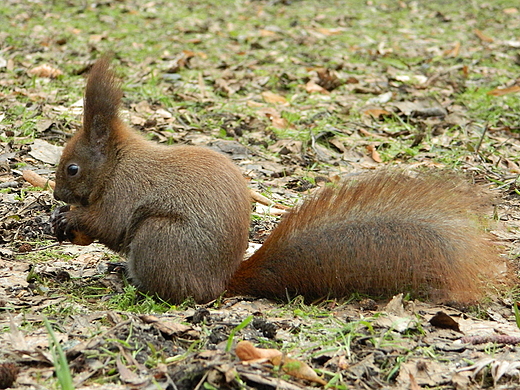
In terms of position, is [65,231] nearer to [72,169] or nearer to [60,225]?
[60,225]

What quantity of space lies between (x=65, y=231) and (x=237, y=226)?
92 centimetres

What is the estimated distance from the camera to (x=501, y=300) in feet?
10.4

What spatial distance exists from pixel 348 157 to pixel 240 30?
183 inches

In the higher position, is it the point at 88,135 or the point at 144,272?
the point at 88,135

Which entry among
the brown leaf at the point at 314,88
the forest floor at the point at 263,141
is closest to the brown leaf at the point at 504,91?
the forest floor at the point at 263,141

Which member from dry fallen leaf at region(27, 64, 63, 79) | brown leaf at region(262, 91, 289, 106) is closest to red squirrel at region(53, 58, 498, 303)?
brown leaf at region(262, 91, 289, 106)

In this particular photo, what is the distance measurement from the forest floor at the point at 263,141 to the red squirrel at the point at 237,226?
0.12m

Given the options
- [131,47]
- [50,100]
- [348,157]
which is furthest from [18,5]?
[348,157]

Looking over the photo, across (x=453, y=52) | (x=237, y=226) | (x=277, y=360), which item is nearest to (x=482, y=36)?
(x=453, y=52)

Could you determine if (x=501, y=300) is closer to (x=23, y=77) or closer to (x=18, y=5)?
(x=23, y=77)

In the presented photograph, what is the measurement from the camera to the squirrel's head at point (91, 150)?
3.49 metres

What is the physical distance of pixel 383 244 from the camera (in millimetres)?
2848

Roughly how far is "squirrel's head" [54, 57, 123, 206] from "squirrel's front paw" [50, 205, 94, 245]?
0.46 feet

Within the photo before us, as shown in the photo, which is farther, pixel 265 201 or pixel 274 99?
pixel 274 99
